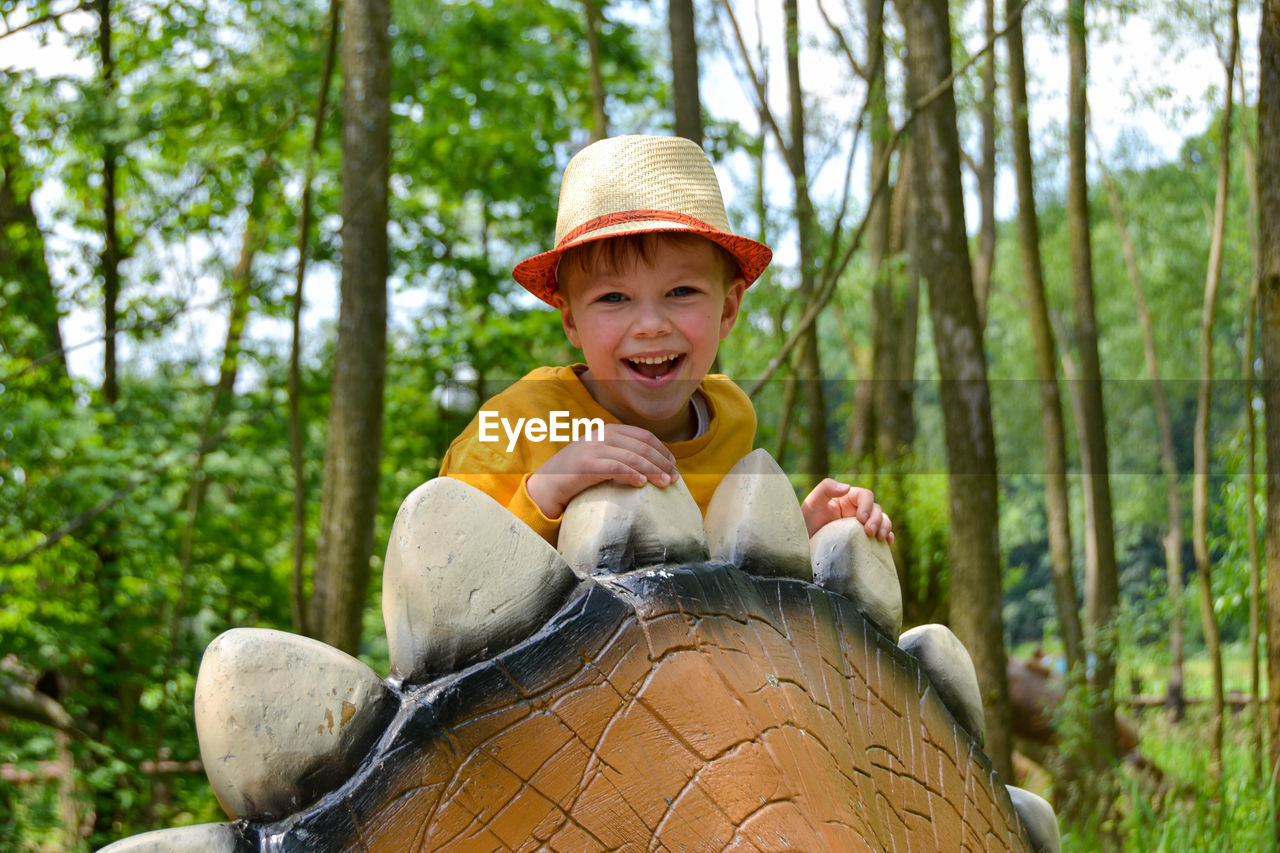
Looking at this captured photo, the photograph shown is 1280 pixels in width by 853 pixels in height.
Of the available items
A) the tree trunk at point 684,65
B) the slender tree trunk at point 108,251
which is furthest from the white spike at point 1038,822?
the slender tree trunk at point 108,251

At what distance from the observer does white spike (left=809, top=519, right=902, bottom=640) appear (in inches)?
52.2

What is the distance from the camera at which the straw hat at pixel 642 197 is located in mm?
1447

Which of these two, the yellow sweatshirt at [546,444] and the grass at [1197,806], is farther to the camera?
the grass at [1197,806]

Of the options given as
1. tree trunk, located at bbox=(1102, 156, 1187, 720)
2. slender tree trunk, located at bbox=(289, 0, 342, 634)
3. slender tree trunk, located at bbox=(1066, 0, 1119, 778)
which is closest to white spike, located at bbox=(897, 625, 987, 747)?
slender tree trunk, located at bbox=(289, 0, 342, 634)

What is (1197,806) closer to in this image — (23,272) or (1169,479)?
(23,272)

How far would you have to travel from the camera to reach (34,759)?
5.73m

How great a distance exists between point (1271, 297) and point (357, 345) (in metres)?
3.34

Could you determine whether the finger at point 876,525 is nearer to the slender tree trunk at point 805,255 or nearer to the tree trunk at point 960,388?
the tree trunk at point 960,388

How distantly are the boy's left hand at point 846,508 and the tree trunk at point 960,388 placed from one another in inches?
127

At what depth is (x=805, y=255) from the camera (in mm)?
6719

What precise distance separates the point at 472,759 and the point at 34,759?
5883 millimetres

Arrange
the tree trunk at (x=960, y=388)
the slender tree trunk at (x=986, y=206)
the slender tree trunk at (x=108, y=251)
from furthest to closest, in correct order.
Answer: the slender tree trunk at (x=986, y=206), the slender tree trunk at (x=108, y=251), the tree trunk at (x=960, y=388)

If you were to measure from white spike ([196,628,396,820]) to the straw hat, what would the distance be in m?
0.71

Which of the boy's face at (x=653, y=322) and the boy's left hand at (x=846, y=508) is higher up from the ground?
the boy's face at (x=653, y=322)
